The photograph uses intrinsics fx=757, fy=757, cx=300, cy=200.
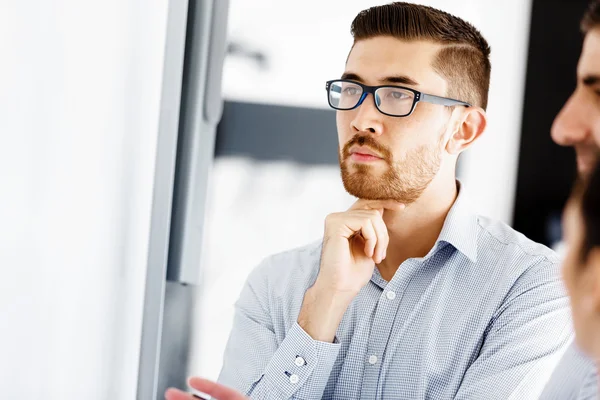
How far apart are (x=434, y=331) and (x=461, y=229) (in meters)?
0.19

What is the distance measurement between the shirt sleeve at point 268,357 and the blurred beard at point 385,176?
26 cm

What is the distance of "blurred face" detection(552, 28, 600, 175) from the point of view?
0.94 metres

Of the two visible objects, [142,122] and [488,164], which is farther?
[488,164]

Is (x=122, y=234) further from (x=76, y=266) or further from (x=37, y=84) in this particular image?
(x=37, y=84)

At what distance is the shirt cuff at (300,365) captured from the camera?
1.22 metres

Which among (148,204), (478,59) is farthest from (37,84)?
(478,59)

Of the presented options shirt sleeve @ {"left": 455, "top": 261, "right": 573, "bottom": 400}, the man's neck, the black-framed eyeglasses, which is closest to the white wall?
the black-framed eyeglasses

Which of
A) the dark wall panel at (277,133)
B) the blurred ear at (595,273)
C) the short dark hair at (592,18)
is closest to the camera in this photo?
the blurred ear at (595,273)

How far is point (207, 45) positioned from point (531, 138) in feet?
5.40

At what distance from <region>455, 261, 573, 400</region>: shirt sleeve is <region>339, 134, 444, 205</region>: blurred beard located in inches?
10.1

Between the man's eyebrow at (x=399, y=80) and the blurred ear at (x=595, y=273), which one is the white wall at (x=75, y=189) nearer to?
the man's eyebrow at (x=399, y=80)

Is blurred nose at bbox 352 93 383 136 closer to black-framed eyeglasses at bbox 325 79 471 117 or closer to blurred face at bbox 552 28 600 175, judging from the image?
black-framed eyeglasses at bbox 325 79 471 117

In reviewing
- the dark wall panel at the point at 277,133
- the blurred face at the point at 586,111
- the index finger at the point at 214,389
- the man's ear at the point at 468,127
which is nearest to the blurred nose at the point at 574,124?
the blurred face at the point at 586,111

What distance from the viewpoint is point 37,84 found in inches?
39.0
